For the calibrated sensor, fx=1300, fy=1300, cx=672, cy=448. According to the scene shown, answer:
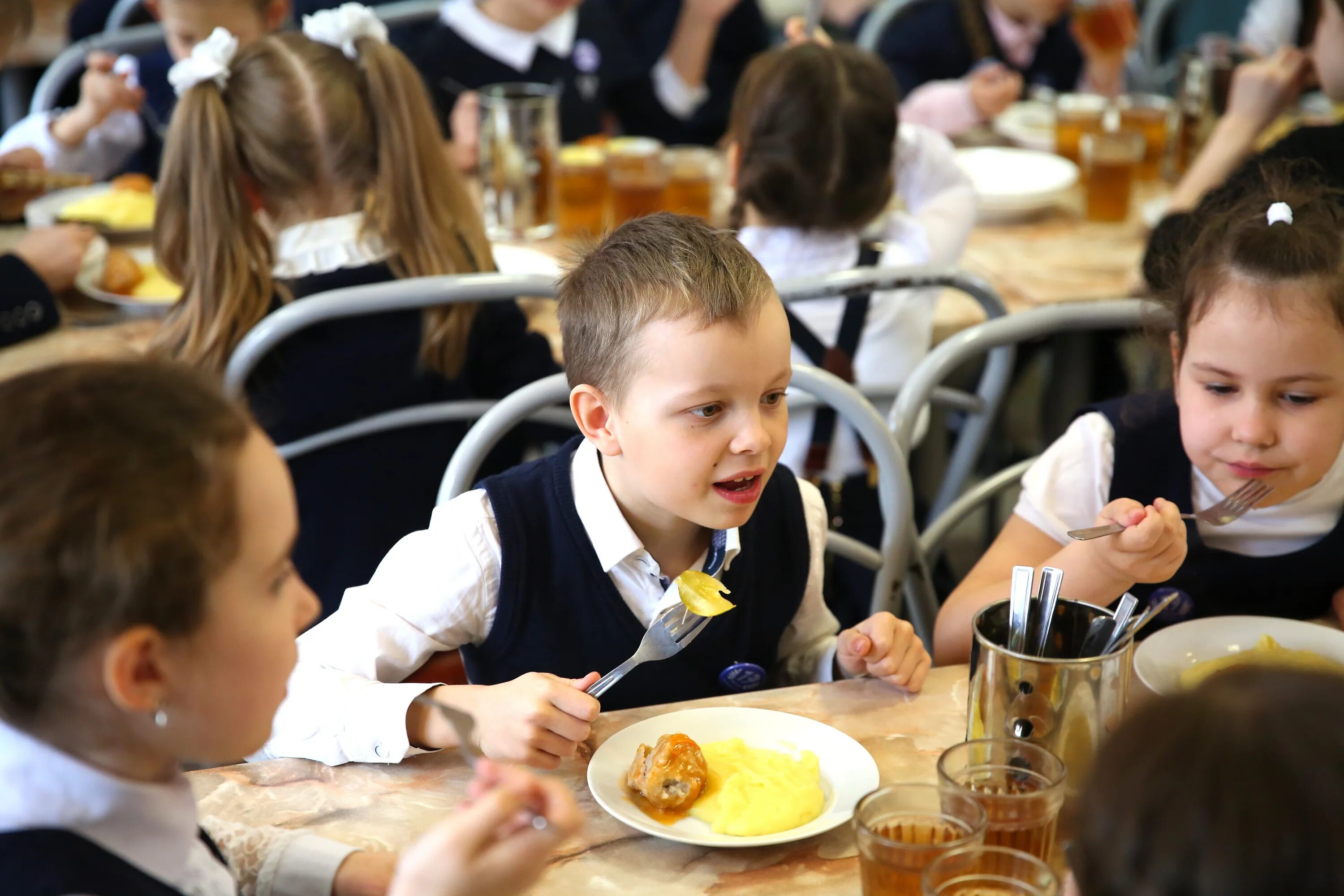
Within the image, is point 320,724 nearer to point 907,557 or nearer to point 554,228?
point 907,557

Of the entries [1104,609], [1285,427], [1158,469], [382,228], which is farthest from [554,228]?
[1104,609]

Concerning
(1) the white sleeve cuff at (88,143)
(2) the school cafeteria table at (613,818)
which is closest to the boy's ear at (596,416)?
(2) the school cafeteria table at (613,818)

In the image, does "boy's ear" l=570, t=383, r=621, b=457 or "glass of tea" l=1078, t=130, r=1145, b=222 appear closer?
"boy's ear" l=570, t=383, r=621, b=457

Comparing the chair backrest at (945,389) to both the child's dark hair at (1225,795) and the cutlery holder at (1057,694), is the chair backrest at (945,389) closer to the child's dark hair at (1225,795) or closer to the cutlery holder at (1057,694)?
the cutlery holder at (1057,694)

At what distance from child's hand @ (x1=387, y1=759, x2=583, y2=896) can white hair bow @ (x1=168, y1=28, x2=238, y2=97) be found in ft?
4.77

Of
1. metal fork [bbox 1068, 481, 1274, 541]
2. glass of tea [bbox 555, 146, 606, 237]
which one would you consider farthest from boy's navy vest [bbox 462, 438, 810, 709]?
glass of tea [bbox 555, 146, 606, 237]

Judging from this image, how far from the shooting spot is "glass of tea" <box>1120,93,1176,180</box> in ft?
9.42

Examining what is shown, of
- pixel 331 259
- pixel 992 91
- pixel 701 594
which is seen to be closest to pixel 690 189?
pixel 331 259

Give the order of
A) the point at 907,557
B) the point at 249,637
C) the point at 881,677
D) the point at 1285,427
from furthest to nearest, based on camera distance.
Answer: the point at 907,557
the point at 1285,427
the point at 881,677
the point at 249,637

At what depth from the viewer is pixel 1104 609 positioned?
0.93 m

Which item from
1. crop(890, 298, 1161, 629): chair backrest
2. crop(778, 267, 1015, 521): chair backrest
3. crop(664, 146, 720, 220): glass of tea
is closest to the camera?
crop(890, 298, 1161, 629): chair backrest

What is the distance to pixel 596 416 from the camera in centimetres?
121

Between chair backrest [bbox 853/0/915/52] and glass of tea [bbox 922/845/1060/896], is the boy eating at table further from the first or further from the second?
chair backrest [bbox 853/0/915/52]

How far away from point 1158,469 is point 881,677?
49 centimetres
